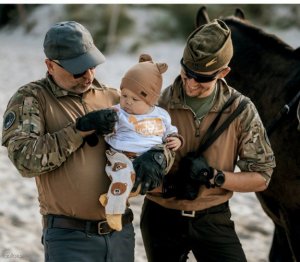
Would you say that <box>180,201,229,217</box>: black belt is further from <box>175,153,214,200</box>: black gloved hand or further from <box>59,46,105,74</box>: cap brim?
<box>59,46,105,74</box>: cap brim

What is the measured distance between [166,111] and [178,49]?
18561mm

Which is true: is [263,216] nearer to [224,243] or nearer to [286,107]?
[286,107]

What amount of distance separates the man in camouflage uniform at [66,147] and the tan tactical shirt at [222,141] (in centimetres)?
41

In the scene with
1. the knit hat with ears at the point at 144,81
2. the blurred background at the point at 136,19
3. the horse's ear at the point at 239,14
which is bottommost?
the blurred background at the point at 136,19

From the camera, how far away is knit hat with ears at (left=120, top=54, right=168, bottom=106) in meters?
2.80

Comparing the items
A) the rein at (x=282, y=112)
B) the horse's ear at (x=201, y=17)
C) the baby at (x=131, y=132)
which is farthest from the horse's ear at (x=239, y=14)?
the baby at (x=131, y=132)

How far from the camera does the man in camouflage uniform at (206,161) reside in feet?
9.71

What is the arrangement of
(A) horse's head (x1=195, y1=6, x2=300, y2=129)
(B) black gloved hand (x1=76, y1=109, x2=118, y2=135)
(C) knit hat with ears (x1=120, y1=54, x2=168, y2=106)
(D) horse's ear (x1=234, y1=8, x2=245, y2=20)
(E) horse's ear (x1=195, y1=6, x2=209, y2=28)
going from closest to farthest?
(B) black gloved hand (x1=76, y1=109, x2=118, y2=135) → (C) knit hat with ears (x1=120, y1=54, x2=168, y2=106) → (A) horse's head (x1=195, y1=6, x2=300, y2=129) → (E) horse's ear (x1=195, y1=6, x2=209, y2=28) → (D) horse's ear (x1=234, y1=8, x2=245, y2=20)

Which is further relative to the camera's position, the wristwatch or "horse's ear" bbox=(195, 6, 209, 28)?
"horse's ear" bbox=(195, 6, 209, 28)

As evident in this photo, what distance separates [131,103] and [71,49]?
1.20 feet

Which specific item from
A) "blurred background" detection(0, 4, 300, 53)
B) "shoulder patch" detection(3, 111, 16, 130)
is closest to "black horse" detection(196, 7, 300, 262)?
"shoulder patch" detection(3, 111, 16, 130)

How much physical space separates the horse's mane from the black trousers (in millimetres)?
1577

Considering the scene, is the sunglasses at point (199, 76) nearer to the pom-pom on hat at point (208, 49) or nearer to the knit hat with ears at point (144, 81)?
the pom-pom on hat at point (208, 49)

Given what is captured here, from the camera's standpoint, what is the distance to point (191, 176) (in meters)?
2.95
